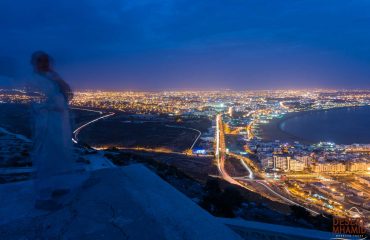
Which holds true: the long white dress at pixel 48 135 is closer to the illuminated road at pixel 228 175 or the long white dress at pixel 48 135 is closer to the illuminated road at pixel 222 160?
the illuminated road at pixel 228 175

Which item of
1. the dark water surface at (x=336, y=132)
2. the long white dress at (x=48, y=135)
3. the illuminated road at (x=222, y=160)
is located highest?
the long white dress at (x=48, y=135)

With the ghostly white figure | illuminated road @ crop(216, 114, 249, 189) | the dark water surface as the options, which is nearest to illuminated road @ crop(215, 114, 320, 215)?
illuminated road @ crop(216, 114, 249, 189)

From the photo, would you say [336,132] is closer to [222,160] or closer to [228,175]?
[222,160]

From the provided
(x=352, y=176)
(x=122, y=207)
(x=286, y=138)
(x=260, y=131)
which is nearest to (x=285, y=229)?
(x=122, y=207)

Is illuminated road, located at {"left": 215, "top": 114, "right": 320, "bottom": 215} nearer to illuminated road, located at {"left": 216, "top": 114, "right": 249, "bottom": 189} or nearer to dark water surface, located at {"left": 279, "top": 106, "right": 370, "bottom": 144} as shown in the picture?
illuminated road, located at {"left": 216, "top": 114, "right": 249, "bottom": 189}

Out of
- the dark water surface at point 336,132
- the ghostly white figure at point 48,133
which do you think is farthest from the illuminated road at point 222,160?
the ghostly white figure at point 48,133

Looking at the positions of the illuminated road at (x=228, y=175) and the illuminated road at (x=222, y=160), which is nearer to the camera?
the illuminated road at (x=228, y=175)

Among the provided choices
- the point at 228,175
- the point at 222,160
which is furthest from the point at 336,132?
the point at 228,175
